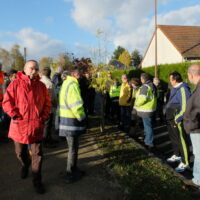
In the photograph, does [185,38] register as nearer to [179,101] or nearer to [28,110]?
[179,101]

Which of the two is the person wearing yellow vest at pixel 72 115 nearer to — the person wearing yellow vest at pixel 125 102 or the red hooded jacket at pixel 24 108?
the red hooded jacket at pixel 24 108

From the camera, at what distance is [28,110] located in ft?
11.6

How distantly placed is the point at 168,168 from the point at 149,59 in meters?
34.2

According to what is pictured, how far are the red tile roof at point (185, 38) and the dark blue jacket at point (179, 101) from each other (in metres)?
25.2

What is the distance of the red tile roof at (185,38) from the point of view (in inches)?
1124

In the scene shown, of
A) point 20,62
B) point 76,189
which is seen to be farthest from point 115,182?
point 20,62

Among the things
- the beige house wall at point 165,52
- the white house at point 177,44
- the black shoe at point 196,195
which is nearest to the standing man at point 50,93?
the black shoe at point 196,195

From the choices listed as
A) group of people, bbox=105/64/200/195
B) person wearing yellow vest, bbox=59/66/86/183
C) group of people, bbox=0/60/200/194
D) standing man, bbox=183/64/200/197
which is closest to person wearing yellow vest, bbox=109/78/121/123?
group of people, bbox=105/64/200/195

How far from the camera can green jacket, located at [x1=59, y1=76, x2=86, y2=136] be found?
3.69 meters

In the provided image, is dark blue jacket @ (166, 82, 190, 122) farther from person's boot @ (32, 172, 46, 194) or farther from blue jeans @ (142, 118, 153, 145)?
person's boot @ (32, 172, 46, 194)

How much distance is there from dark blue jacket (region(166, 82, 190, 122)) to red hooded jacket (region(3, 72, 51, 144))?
278 cm

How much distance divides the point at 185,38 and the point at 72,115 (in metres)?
31.3

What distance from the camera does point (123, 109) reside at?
787 centimetres

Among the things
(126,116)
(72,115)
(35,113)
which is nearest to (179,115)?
(72,115)
